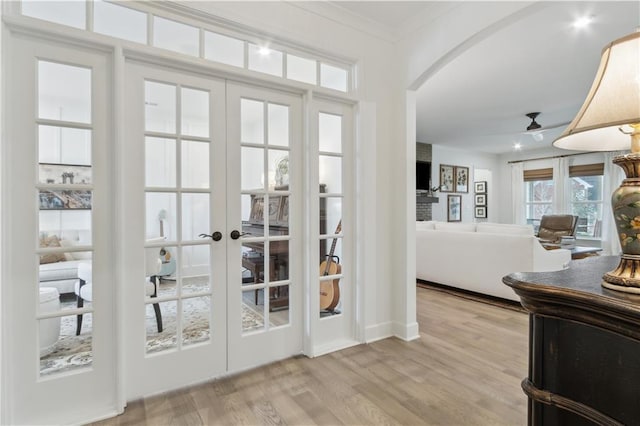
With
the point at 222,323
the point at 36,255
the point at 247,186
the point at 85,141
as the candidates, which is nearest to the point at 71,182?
the point at 85,141

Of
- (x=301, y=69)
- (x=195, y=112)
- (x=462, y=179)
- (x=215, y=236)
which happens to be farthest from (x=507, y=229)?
(x=462, y=179)

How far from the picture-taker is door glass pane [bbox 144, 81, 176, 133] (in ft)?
6.48

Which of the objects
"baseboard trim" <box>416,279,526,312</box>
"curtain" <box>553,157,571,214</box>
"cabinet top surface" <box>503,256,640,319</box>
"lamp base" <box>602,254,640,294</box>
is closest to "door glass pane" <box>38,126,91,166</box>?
"cabinet top surface" <box>503,256,640,319</box>

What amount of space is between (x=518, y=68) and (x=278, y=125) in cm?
299

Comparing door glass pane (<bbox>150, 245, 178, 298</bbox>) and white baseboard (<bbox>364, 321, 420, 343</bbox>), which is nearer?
door glass pane (<bbox>150, 245, 178, 298</bbox>)

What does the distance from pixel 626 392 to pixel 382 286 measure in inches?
83.6

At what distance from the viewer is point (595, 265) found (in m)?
1.20

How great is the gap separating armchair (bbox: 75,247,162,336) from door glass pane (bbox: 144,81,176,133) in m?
0.73

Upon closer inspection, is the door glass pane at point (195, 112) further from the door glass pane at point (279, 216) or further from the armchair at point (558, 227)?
the armchair at point (558, 227)

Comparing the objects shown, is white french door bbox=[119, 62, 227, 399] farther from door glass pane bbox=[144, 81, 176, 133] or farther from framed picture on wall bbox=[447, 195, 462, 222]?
framed picture on wall bbox=[447, 195, 462, 222]

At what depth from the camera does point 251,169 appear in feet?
7.61

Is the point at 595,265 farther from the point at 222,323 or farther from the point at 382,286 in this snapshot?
the point at 222,323

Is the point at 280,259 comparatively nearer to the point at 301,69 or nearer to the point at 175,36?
the point at 301,69

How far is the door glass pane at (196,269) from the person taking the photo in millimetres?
2100
